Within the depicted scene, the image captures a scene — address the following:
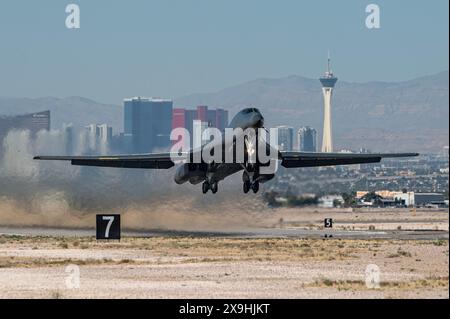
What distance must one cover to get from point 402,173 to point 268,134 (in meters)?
109

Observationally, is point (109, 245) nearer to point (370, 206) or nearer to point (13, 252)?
point (13, 252)

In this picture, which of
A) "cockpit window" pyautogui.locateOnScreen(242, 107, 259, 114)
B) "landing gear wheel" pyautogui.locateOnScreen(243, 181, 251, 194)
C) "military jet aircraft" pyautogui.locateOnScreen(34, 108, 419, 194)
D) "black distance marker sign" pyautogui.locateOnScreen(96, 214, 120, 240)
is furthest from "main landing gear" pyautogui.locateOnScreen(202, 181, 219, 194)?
"cockpit window" pyautogui.locateOnScreen(242, 107, 259, 114)

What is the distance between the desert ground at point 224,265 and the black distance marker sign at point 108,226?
51.5 inches

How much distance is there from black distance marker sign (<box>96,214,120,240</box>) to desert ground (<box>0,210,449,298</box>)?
1308 millimetres

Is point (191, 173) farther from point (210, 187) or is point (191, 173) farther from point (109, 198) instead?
point (109, 198)

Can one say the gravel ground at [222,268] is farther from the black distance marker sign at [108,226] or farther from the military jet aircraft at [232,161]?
the military jet aircraft at [232,161]

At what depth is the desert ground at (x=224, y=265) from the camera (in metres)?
46.2

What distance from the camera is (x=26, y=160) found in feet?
320

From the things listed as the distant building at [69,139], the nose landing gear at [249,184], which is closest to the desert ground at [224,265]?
the nose landing gear at [249,184]

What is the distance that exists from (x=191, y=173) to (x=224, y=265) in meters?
29.1

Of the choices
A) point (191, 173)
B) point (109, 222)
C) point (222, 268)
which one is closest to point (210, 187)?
point (191, 173)

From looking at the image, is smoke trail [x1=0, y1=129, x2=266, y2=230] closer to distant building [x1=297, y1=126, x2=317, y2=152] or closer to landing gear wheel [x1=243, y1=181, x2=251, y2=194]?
landing gear wheel [x1=243, y1=181, x2=251, y2=194]
